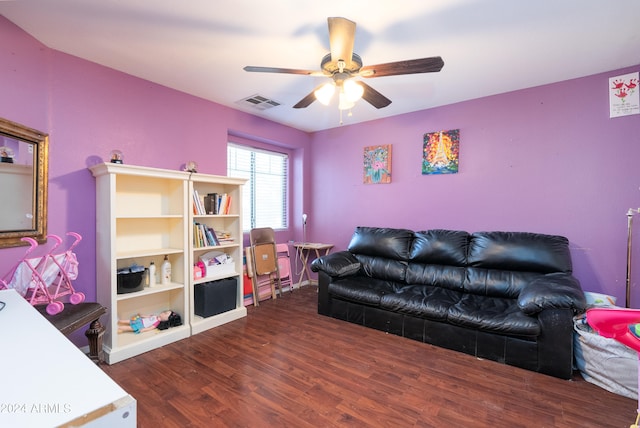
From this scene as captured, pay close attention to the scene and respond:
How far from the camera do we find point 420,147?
3637mm

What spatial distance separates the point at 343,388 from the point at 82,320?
5.95ft

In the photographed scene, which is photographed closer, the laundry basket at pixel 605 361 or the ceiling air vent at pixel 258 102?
the laundry basket at pixel 605 361

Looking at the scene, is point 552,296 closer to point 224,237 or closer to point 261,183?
point 224,237

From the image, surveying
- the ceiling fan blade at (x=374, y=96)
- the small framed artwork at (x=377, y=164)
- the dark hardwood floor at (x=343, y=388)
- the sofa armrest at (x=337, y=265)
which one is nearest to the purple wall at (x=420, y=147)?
the small framed artwork at (x=377, y=164)

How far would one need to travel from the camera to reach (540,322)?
2135mm

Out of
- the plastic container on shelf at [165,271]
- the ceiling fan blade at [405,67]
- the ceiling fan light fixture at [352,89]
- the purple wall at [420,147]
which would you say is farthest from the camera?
the plastic container on shelf at [165,271]

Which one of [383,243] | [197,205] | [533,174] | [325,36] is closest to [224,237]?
[197,205]

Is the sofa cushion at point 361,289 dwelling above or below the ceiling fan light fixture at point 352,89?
below

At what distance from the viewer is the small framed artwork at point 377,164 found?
3.89 meters

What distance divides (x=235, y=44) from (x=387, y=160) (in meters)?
2.36

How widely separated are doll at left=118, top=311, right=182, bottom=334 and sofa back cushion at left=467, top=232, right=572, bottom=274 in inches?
119

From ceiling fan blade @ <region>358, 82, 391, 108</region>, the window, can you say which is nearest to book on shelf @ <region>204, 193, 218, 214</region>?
the window

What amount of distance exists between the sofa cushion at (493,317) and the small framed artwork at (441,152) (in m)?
1.54

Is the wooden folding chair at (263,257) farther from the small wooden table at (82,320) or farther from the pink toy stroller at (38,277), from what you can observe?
the pink toy stroller at (38,277)
